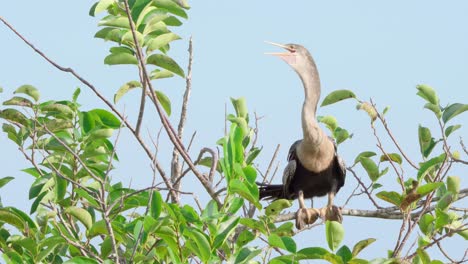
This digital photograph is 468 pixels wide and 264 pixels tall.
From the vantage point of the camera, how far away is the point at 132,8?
3988 millimetres

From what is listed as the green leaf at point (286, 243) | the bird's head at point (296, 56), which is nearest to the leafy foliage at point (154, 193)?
the green leaf at point (286, 243)

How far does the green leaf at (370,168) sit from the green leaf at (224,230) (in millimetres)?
1562

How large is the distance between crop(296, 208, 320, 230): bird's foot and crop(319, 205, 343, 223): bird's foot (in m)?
0.04

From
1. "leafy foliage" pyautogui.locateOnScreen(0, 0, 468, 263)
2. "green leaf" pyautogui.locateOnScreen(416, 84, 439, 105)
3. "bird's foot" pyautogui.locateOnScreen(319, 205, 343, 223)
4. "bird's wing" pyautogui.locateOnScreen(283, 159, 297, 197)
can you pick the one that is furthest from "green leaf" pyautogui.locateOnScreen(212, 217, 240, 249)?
"bird's wing" pyautogui.locateOnScreen(283, 159, 297, 197)

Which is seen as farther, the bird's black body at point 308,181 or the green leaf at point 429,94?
the bird's black body at point 308,181

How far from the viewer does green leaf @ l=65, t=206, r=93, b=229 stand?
3.76m

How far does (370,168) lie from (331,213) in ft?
3.01

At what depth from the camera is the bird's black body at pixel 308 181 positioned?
6133 mm

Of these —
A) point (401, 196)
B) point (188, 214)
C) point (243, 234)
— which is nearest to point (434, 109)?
point (401, 196)

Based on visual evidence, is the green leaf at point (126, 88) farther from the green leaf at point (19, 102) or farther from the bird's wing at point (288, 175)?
the bird's wing at point (288, 175)

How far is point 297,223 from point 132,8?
6.68 ft

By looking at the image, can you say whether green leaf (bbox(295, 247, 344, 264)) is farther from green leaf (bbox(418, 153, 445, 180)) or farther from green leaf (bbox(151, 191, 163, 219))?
green leaf (bbox(418, 153, 445, 180))

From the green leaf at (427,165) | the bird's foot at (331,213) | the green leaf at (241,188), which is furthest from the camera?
the bird's foot at (331,213)

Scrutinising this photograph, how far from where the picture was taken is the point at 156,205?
3299 mm
